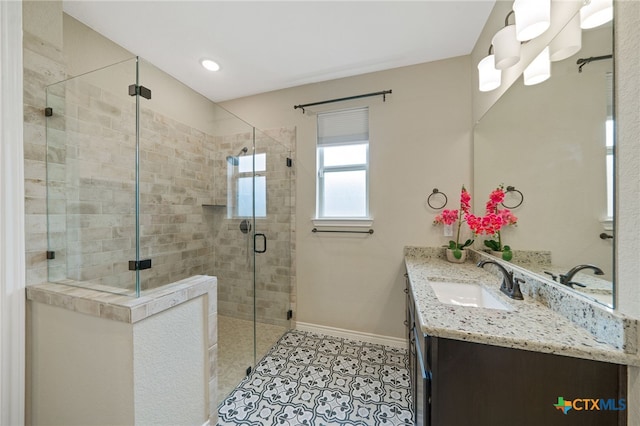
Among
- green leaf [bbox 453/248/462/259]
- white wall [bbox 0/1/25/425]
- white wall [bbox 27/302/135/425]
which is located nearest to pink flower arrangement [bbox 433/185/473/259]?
green leaf [bbox 453/248/462/259]

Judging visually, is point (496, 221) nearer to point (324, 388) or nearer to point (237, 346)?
point (324, 388)

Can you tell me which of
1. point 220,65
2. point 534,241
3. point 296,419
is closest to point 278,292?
point 296,419

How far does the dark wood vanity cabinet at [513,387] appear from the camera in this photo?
0.70 m

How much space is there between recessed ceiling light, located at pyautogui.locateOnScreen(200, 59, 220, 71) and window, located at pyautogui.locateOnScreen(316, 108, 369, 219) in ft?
3.61

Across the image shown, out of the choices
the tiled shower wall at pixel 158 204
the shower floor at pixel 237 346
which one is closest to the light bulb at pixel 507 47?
the tiled shower wall at pixel 158 204

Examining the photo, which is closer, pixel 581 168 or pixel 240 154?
pixel 581 168

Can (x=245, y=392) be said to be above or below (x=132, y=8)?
below

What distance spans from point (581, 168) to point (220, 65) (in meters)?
2.70

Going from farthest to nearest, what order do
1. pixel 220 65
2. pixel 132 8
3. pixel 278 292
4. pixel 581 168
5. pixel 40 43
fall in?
pixel 278 292 → pixel 220 65 → pixel 132 8 → pixel 40 43 → pixel 581 168

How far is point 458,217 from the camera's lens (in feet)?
6.39

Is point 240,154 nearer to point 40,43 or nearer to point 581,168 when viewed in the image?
point 40,43

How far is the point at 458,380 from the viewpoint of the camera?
2.63 feet

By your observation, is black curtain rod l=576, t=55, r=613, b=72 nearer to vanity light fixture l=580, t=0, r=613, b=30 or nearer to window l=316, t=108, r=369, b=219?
vanity light fixture l=580, t=0, r=613, b=30

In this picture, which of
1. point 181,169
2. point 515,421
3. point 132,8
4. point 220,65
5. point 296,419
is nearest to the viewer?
point 515,421
